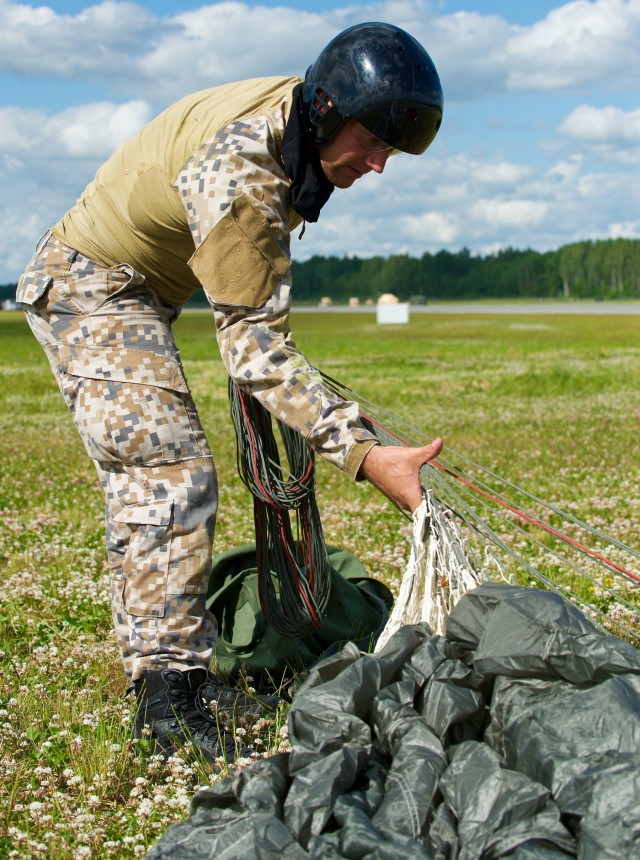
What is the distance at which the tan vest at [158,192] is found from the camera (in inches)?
145

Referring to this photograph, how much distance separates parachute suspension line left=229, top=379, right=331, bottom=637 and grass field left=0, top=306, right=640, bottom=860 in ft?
2.05

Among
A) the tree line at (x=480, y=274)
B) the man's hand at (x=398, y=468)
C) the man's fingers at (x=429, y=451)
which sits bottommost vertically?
the man's hand at (x=398, y=468)

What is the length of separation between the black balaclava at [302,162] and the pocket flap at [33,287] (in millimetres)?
1114

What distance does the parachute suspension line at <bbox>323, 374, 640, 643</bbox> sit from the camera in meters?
3.54

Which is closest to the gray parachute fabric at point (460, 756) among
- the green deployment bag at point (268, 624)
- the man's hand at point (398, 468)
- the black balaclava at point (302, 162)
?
the man's hand at point (398, 468)

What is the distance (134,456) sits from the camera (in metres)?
3.87

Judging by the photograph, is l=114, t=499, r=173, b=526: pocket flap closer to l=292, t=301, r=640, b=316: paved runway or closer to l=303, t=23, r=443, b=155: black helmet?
l=303, t=23, r=443, b=155: black helmet

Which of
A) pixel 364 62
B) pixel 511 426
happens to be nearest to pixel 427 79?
pixel 364 62

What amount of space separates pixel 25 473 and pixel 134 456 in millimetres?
6880

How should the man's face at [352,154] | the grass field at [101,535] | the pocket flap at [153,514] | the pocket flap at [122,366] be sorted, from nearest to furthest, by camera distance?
1. the grass field at [101,535]
2. the man's face at [352,154]
3. the pocket flap at [153,514]
4. the pocket flap at [122,366]

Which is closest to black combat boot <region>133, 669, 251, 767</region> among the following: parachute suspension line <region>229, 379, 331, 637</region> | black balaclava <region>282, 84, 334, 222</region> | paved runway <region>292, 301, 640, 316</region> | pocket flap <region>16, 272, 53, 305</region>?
parachute suspension line <region>229, 379, 331, 637</region>

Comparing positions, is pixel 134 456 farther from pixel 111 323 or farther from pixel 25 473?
pixel 25 473

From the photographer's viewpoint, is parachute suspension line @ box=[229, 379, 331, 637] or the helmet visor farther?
parachute suspension line @ box=[229, 379, 331, 637]

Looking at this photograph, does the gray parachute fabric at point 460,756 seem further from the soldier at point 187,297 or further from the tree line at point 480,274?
the tree line at point 480,274
